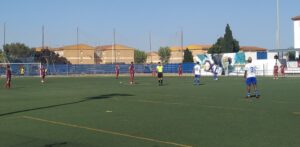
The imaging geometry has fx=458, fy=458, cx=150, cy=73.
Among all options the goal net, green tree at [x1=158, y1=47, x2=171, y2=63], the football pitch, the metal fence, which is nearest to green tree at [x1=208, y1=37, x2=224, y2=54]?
the metal fence

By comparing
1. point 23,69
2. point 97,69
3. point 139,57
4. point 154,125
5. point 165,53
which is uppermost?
point 165,53

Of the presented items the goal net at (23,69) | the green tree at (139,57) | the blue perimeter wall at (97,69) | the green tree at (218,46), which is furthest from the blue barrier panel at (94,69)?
the green tree at (139,57)

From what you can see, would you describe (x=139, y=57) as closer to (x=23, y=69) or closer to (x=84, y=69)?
(x=84, y=69)

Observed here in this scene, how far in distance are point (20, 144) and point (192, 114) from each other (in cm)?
677

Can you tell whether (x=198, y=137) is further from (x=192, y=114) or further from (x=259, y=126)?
(x=192, y=114)

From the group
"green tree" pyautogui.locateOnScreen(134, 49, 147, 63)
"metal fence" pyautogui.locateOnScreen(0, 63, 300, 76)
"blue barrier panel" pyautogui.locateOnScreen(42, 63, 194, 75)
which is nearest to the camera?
"metal fence" pyautogui.locateOnScreen(0, 63, 300, 76)

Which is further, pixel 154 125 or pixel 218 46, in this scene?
pixel 218 46

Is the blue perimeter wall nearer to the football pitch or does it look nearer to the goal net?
the goal net

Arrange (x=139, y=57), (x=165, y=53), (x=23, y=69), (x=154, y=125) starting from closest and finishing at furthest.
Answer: (x=154, y=125)
(x=23, y=69)
(x=165, y=53)
(x=139, y=57)

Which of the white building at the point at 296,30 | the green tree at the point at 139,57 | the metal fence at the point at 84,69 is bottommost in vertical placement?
the metal fence at the point at 84,69

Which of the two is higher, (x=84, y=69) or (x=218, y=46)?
(x=218, y=46)

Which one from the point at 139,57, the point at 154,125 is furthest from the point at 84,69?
the point at 139,57

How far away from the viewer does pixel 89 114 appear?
15.7 meters

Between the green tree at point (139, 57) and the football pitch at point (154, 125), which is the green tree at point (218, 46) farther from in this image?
the football pitch at point (154, 125)
